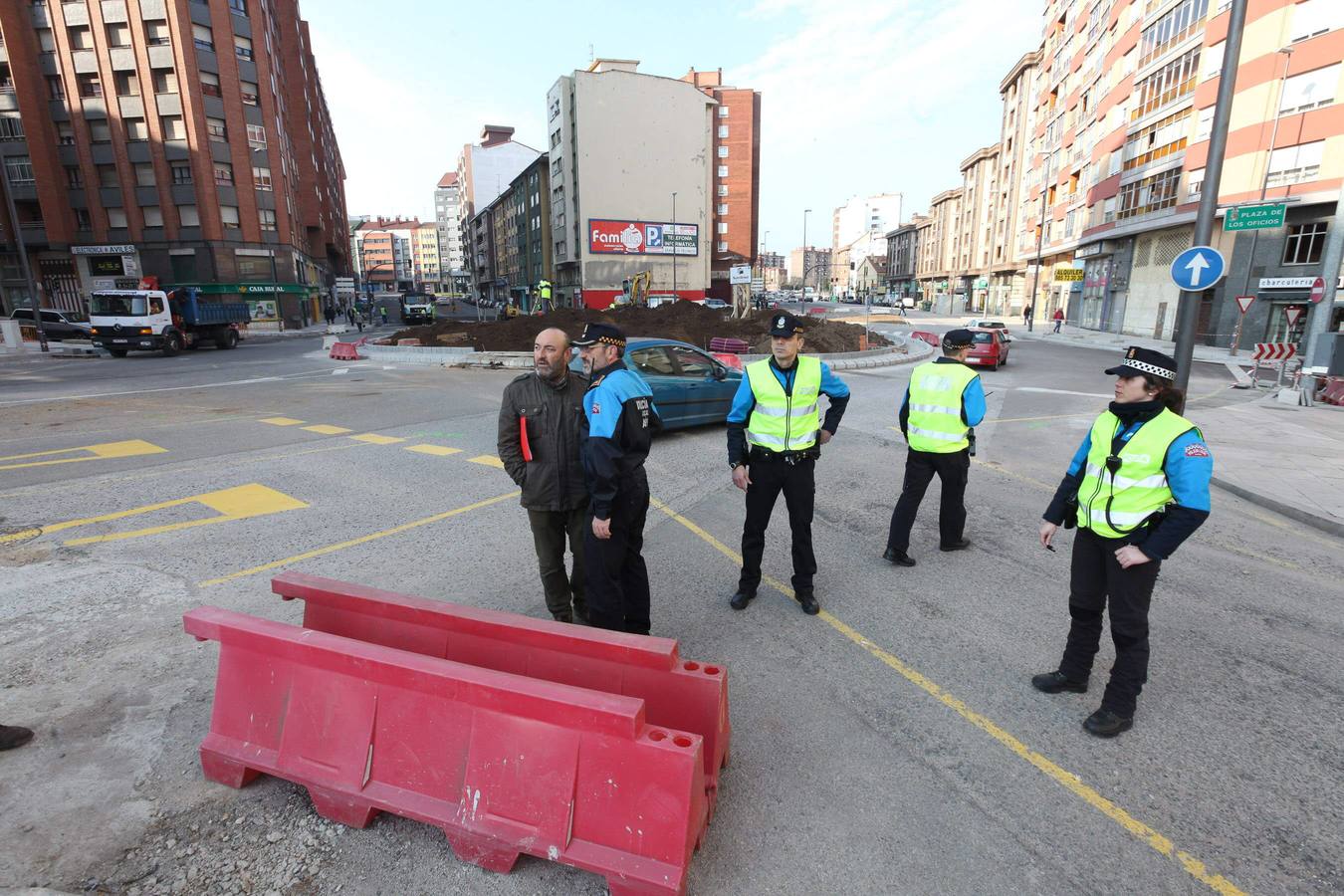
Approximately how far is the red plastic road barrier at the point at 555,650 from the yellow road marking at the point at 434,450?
601 centimetres

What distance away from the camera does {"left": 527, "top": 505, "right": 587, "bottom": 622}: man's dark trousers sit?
13.2 feet

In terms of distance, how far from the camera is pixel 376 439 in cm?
1007

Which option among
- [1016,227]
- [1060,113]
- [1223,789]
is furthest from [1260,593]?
[1016,227]

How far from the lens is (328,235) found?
7244 centimetres

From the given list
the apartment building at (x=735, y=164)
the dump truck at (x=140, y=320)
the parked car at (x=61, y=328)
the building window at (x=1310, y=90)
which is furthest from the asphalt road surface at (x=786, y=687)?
the apartment building at (x=735, y=164)

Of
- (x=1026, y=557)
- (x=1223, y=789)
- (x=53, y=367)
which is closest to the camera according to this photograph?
(x=1223, y=789)

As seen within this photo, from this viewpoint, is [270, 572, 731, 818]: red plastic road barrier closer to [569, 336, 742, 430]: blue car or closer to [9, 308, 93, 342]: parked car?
[569, 336, 742, 430]: blue car

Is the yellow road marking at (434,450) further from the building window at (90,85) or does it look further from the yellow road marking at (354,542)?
the building window at (90,85)

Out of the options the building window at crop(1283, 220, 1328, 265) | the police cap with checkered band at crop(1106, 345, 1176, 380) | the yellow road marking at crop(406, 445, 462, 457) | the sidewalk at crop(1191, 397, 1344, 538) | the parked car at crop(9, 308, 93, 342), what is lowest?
the sidewalk at crop(1191, 397, 1344, 538)

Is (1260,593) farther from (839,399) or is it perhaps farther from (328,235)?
(328,235)

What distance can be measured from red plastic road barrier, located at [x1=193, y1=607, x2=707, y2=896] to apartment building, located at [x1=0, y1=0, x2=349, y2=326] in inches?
2024

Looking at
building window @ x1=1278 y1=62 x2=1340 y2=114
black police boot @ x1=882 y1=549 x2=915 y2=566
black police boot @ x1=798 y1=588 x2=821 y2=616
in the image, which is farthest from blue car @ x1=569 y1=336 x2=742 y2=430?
building window @ x1=1278 y1=62 x2=1340 y2=114

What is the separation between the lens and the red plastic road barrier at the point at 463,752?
2.33 metres

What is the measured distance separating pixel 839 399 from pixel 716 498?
2.72 meters
